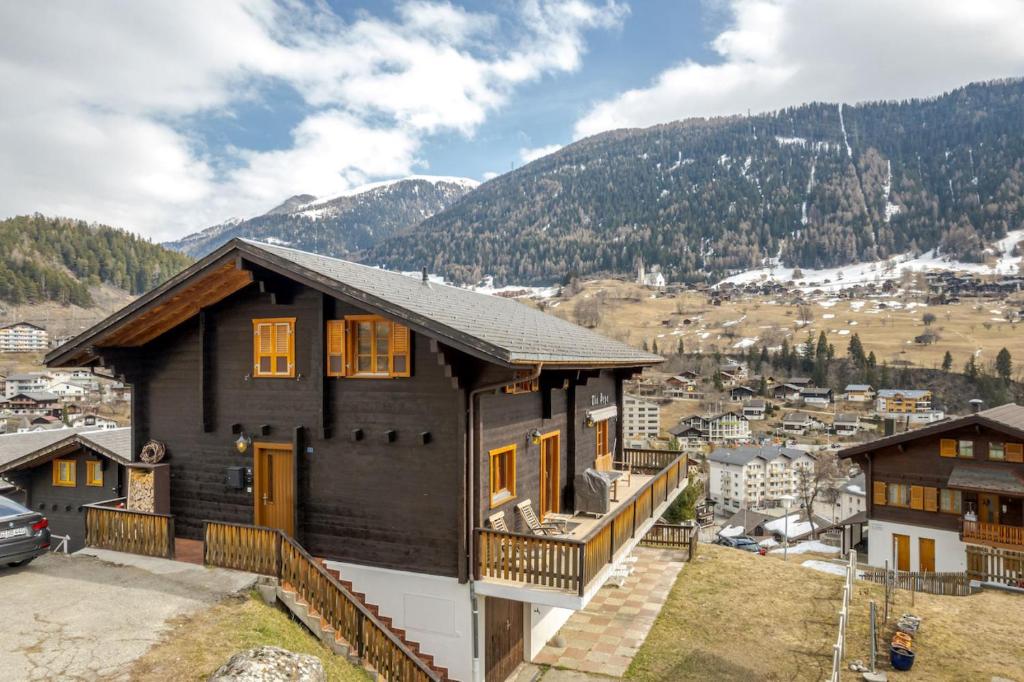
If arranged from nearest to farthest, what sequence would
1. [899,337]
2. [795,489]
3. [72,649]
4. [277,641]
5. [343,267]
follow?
[72,649] < [277,641] < [343,267] < [795,489] < [899,337]

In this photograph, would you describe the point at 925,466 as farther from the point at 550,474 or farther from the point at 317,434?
the point at 317,434

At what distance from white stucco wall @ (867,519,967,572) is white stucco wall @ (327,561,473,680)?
24887mm

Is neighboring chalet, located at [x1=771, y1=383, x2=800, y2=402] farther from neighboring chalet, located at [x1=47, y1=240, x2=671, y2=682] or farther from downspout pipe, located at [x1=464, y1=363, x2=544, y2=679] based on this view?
downspout pipe, located at [x1=464, y1=363, x2=544, y2=679]

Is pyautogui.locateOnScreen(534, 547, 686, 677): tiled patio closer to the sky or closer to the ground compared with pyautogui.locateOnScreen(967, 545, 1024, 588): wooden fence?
closer to the sky

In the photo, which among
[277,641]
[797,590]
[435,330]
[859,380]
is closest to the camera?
[277,641]

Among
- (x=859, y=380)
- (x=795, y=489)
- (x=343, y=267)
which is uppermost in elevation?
(x=343, y=267)

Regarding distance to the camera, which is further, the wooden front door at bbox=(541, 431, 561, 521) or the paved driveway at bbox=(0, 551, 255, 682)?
the wooden front door at bbox=(541, 431, 561, 521)

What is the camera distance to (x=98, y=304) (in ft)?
609

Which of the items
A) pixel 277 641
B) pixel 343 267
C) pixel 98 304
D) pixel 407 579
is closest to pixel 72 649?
pixel 277 641

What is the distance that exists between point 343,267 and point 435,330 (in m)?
4.15

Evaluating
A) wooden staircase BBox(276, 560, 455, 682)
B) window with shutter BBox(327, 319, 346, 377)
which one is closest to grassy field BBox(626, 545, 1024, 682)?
wooden staircase BBox(276, 560, 455, 682)

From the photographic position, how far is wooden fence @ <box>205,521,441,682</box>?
962 centimetres

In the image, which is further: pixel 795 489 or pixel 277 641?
pixel 795 489

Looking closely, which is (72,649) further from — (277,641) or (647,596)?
(647,596)
